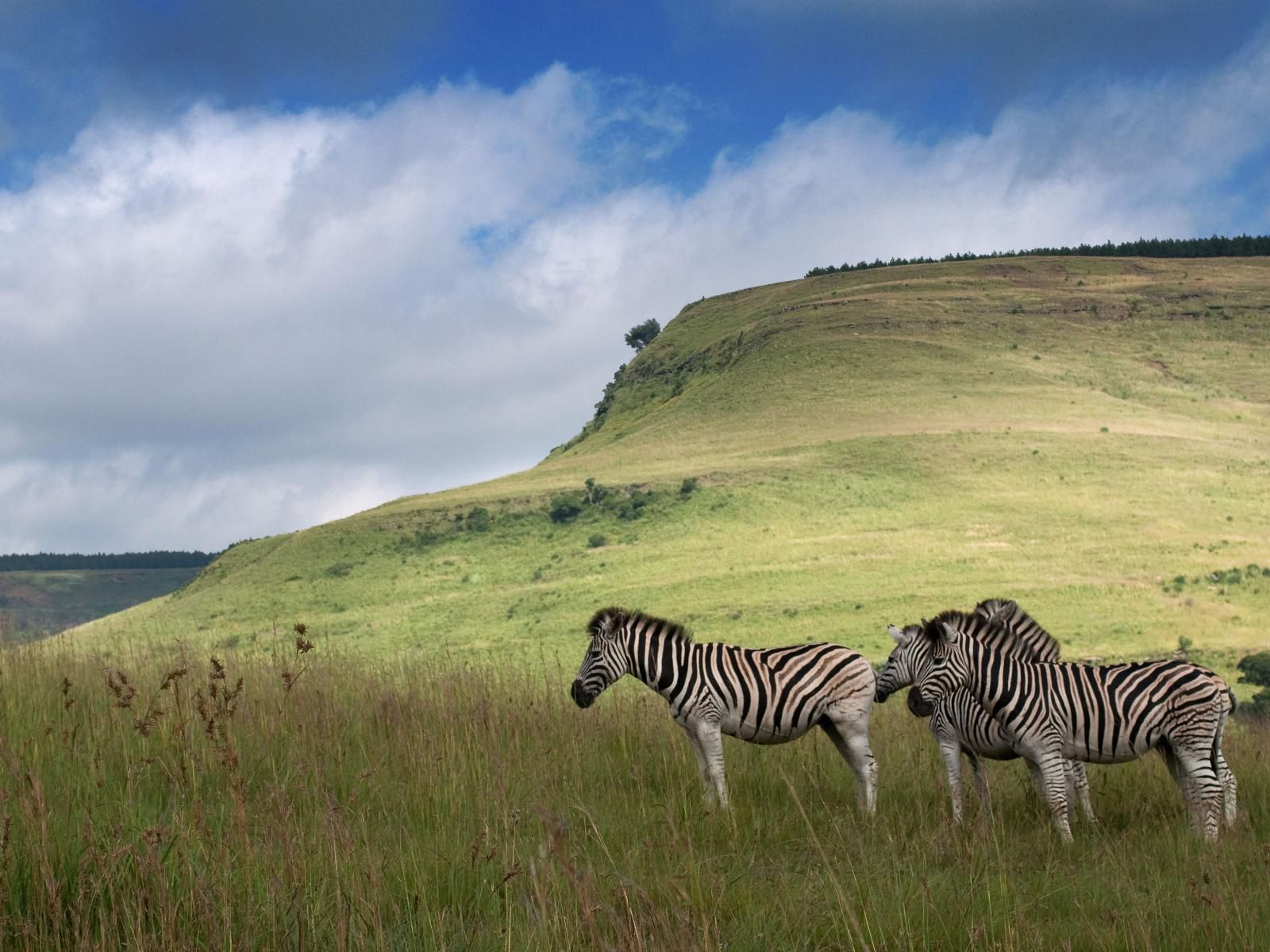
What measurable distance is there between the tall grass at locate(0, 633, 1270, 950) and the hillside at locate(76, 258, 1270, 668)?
157 ft

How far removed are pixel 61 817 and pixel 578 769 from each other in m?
3.79

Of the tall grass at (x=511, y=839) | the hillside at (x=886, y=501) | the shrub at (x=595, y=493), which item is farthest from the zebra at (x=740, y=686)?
the shrub at (x=595, y=493)

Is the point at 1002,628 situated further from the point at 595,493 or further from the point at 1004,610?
the point at 595,493

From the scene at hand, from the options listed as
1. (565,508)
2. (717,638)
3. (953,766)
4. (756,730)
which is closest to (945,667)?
(953,766)

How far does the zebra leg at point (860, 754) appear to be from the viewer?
9.39 meters

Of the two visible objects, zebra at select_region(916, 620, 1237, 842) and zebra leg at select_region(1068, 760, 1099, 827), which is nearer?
zebra at select_region(916, 620, 1237, 842)

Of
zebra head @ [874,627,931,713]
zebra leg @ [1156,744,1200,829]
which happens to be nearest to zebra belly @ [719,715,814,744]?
zebra head @ [874,627,931,713]

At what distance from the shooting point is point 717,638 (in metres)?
62.7

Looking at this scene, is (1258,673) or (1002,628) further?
(1258,673)

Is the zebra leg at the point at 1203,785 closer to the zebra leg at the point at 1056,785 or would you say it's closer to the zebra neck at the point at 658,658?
the zebra leg at the point at 1056,785

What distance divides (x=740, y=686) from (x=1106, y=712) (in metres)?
2.79

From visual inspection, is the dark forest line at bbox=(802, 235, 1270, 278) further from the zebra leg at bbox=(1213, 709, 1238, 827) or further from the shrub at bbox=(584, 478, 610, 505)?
the zebra leg at bbox=(1213, 709, 1238, 827)

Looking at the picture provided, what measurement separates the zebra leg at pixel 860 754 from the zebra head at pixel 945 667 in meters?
0.63

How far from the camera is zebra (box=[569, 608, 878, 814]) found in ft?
31.8
